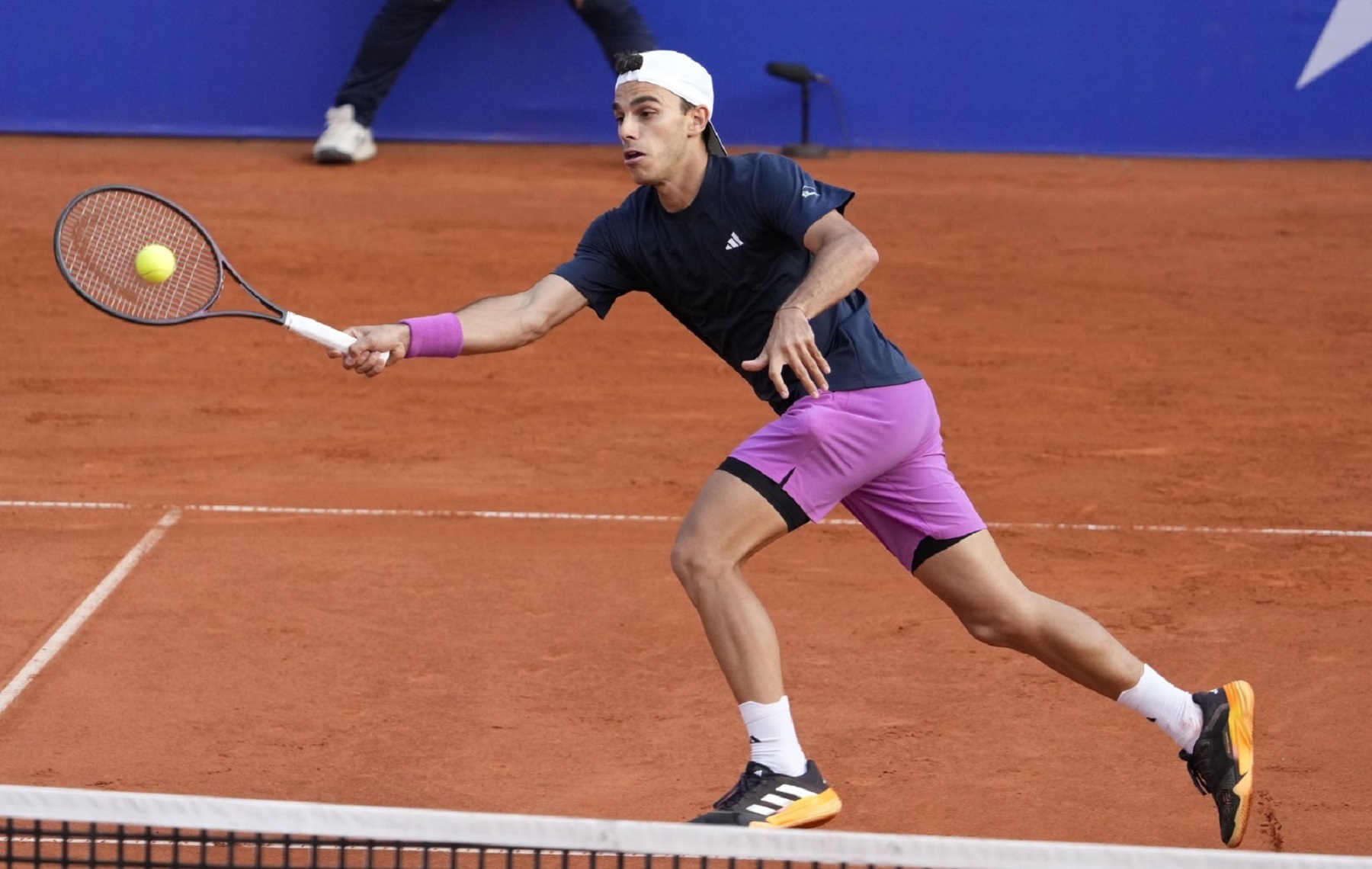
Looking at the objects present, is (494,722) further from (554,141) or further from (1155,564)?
(554,141)

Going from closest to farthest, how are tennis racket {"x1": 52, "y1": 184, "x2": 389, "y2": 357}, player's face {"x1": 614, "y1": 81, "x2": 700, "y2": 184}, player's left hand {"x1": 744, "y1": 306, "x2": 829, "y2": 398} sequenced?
player's left hand {"x1": 744, "y1": 306, "x2": 829, "y2": 398}
player's face {"x1": 614, "y1": 81, "x2": 700, "y2": 184}
tennis racket {"x1": 52, "y1": 184, "x2": 389, "y2": 357}

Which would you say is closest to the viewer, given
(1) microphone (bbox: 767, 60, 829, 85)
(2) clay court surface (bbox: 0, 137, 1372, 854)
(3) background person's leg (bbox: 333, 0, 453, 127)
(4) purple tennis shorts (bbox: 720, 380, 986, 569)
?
(4) purple tennis shorts (bbox: 720, 380, 986, 569)

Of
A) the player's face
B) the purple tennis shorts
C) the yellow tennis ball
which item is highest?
the player's face

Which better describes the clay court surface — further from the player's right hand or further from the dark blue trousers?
the player's right hand

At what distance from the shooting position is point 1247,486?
7.91 metres

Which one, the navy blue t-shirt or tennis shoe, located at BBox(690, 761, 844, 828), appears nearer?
tennis shoe, located at BBox(690, 761, 844, 828)

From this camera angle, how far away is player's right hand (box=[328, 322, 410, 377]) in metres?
4.32

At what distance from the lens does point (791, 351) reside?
13.0 feet

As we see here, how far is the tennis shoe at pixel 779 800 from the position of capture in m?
4.08

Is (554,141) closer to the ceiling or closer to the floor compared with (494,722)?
closer to the ceiling

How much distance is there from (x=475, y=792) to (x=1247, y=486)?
4.45 meters

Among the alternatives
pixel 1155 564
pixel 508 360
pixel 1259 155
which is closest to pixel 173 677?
pixel 1155 564

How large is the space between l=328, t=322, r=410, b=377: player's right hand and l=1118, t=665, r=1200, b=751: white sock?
2076 millimetres

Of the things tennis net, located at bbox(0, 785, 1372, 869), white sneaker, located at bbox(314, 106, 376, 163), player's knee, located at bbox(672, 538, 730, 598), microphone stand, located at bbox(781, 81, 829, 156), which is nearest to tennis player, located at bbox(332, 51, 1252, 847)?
player's knee, located at bbox(672, 538, 730, 598)
